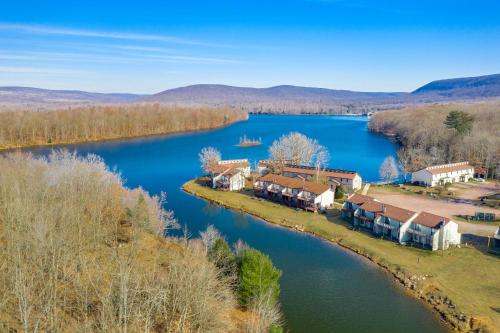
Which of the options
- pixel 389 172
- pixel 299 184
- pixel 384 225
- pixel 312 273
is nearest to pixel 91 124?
pixel 299 184

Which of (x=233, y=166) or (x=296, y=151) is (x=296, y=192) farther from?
(x=296, y=151)

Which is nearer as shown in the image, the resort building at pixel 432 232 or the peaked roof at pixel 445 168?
the resort building at pixel 432 232

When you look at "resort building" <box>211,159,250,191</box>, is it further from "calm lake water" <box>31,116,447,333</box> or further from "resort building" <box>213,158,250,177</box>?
"calm lake water" <box>31,116,447,333</box>

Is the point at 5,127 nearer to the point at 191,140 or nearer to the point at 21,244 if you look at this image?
the point at 191,140

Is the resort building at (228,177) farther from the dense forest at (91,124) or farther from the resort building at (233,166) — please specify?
the dense forest at (91,124)

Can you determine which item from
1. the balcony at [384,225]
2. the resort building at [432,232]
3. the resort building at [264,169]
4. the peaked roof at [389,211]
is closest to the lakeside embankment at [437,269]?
the resort building at [432,232]

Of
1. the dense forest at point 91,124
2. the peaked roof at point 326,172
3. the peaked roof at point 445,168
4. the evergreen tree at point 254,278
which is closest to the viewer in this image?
the evergreen tree at point 254,278

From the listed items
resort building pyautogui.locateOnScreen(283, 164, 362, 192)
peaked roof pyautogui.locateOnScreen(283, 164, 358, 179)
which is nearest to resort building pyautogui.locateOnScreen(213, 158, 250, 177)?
peaked roof pyautogui.locateOnScreen(283, 164, 358, 179)

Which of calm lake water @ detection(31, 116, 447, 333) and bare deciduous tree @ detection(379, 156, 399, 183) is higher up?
bare deciduous tree @ detection(379, 156, 399, 183)
